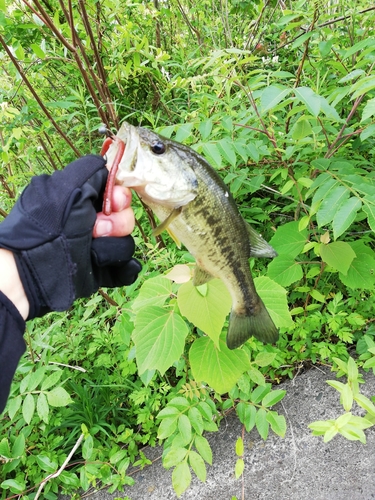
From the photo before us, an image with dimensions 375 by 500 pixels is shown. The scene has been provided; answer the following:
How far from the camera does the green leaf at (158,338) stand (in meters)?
1.50

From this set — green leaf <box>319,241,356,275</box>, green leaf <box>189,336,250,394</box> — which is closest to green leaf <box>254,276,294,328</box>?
green leaf <box>189,336,250,394</box>

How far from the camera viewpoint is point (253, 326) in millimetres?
1578

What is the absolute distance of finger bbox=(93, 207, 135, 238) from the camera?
1356 millimetres

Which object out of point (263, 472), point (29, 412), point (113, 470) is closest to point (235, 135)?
point (29, 412)

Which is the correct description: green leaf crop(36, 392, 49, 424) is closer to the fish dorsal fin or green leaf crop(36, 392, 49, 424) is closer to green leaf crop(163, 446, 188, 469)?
green leaf crop(163, 446, 188, 469)

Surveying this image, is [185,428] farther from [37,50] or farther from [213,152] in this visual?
[37,50]

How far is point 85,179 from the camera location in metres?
1.27

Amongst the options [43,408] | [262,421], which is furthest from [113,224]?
[262,421]

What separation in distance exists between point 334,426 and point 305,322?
108 centimetres

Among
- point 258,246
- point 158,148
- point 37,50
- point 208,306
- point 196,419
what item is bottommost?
point 196,419

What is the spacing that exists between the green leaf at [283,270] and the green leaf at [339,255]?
0.74ft

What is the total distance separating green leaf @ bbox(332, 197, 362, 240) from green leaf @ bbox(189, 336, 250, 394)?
0.71m

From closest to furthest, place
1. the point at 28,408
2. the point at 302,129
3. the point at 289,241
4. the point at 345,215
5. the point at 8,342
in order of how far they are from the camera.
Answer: the point at 8,342 → the point at 345,215 → the point at 28,408 → the point at 302,129 → the point at 289,241

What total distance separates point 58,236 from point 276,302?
110 cm
